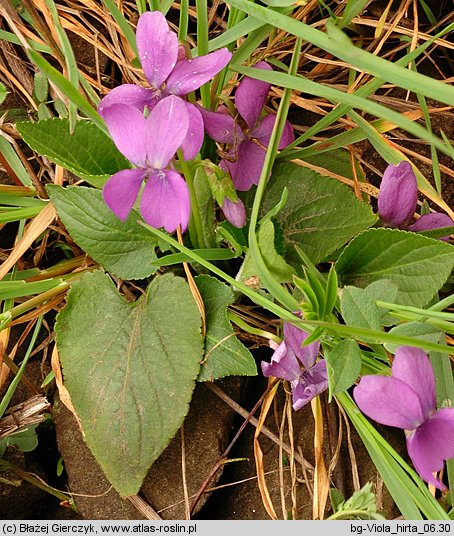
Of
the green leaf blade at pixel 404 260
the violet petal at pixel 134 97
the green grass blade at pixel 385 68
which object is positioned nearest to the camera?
the green grass blade at pixel 385 68

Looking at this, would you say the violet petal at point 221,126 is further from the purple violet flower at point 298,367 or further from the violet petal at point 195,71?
the purple violet flower at point 298,367

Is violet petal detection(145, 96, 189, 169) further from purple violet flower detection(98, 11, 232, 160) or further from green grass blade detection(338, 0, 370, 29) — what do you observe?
green grass blade detection(338, 0, 370, 29)

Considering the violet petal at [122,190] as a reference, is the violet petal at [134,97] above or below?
above

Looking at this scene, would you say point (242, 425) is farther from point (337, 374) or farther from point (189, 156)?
point (189, 156)

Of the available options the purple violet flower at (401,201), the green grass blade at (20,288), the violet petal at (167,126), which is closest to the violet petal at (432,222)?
the purple violet flower at (401,201)

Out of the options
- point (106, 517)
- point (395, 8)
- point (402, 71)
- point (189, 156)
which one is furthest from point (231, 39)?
point (106, 517)
